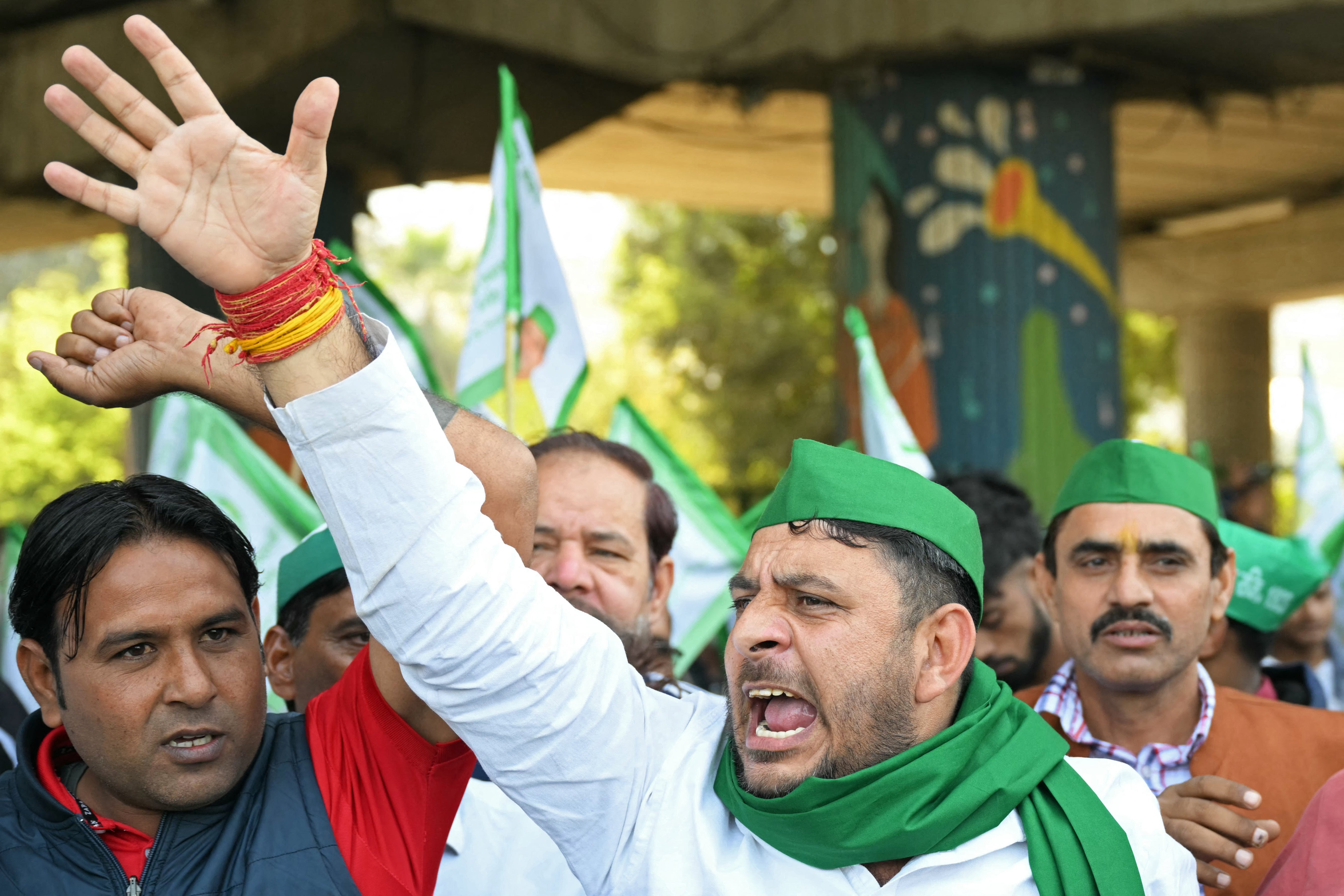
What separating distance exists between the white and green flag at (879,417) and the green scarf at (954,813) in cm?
206

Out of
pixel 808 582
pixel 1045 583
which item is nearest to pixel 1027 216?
pixel 1045 583

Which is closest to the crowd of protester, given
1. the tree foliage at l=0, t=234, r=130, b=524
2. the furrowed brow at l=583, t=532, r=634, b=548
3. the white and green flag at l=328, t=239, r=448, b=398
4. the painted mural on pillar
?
the furrowed brow at l=583, t=532, r=634, b=548

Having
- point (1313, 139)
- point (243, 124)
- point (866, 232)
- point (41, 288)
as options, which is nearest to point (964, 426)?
point (866, 232)

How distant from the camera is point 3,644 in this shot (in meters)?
4.25

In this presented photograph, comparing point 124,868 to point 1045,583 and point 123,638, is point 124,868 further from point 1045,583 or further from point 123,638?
point 1045,583

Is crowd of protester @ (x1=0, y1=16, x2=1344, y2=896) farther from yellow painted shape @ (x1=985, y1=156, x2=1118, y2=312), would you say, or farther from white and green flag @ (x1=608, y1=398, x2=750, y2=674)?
yellow painted shape @ (x1=985, y1=156, x2=1118, y2=312)

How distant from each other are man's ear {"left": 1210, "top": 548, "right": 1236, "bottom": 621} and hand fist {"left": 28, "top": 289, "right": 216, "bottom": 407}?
210 cm

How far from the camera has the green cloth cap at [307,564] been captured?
2.87m

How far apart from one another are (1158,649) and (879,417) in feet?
4.64

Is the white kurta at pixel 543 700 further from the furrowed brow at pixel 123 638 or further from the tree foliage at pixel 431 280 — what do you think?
the tree foliage at pixel 431 280

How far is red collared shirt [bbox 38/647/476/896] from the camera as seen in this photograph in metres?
1.92

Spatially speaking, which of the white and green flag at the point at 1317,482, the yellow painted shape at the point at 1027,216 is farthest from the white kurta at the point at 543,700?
the yellow painted shape at the point at 1027,216

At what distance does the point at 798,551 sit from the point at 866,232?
631 cm

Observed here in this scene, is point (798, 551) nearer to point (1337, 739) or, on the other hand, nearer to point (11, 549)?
point (1337, 739)
